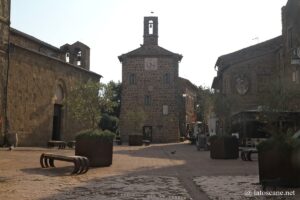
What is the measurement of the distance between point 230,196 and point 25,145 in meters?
23.4

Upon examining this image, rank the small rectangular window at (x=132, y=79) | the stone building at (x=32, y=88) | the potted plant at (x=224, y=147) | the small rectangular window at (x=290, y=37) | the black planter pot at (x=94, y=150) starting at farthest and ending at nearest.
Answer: the small rectangular window at (x=132, y=79), the small rectangular window at (x=290, y=37), the stone building at (x=32, y=88), the potted plant at (x=224, y=147), the black planter pot at (x=94, y=150)

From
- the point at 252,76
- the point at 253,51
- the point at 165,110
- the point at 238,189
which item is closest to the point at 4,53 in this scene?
the point at 252,76

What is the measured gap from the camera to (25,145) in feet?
95.1

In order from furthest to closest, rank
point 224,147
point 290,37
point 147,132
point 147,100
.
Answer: point 147,100 → point 147,132 → point 290,37 → point 224,147

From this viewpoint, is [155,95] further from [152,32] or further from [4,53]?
[4,53]

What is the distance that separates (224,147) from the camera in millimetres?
18906

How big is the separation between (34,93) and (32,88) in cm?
44

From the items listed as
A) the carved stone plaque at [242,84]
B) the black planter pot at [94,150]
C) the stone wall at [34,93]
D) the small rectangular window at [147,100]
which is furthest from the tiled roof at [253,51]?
the black planter pot at [94,150]

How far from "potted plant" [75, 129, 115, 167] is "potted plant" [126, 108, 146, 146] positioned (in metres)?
22.0

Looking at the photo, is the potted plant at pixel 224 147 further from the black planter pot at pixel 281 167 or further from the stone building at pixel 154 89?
the stone building at pixel 154 89

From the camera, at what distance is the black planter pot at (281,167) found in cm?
870

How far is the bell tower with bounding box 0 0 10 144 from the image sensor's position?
2677cm

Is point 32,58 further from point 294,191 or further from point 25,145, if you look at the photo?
point 294,191

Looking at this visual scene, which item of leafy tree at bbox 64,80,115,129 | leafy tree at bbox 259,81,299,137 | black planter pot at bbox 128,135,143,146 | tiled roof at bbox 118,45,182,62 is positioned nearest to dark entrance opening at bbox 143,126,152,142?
tiled roof at bbox 118,45,182,62
